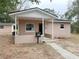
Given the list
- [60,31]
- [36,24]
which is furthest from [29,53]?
[60,31]

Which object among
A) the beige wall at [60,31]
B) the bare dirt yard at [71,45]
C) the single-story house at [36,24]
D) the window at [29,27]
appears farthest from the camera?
the beige wall at [60,31]

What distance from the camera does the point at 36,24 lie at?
2955cm

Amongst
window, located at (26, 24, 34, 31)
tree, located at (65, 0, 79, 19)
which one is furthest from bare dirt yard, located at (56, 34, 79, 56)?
tree, located at (65, 0, 79, 19)

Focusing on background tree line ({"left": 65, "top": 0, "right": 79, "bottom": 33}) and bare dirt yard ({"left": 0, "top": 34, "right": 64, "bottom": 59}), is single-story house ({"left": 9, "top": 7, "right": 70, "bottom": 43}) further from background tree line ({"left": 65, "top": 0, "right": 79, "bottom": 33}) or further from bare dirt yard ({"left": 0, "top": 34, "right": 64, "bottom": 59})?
background tree line ({"left": 65, "top": 0, "right": 79, "bottom": 33})

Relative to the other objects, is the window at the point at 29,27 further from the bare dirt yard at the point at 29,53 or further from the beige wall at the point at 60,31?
the bare dirt yard at the point at 29,53

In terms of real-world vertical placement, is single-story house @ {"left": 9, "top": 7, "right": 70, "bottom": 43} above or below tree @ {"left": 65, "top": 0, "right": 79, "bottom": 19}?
below

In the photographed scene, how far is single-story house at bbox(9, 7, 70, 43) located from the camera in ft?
81.0

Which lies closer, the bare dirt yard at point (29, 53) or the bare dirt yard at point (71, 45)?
the bare dirt yard at point (29, 53)

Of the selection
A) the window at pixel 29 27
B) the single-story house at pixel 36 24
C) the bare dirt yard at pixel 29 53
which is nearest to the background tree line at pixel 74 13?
the single-story house at pixel 36 24

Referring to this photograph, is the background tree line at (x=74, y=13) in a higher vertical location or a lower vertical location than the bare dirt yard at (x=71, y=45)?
higher

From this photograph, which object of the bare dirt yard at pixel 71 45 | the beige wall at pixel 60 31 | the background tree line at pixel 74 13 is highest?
the background tree line at pixel 74 13

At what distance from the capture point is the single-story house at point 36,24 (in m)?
24.7

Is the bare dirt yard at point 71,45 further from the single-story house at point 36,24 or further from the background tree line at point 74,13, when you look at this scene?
the background tree line at point 74,13

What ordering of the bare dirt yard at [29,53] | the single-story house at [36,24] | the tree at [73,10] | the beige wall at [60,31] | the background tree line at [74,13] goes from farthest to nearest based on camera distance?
1. the tree at [73,10]
2. the background tree line at [74,13]
3. the beige wall at [60,31]
4. the single-story house at [36,24]
5. the bare dirt yard at [29,53]
